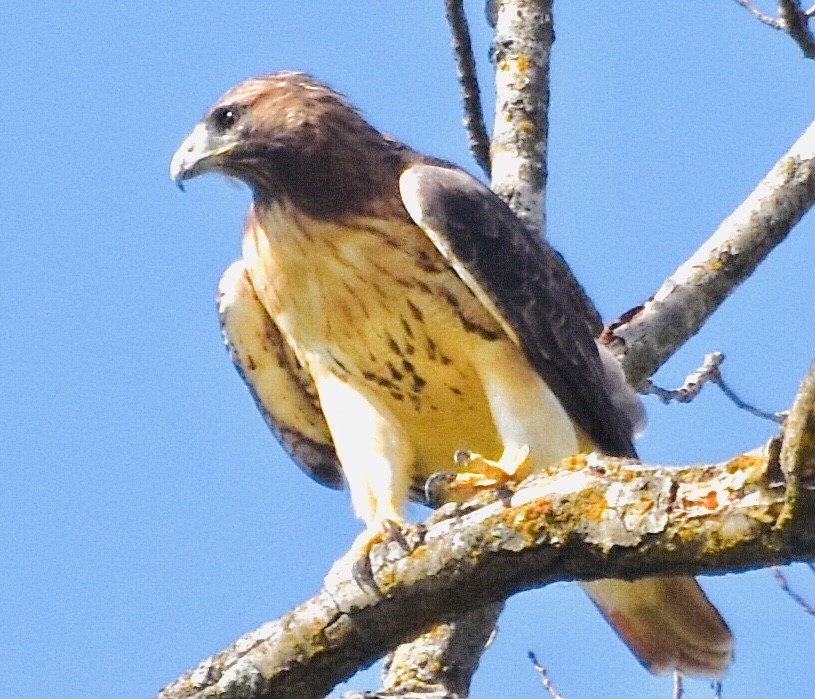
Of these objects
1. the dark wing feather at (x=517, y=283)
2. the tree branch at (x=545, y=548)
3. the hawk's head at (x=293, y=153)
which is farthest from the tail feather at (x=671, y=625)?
the tree branch at (x=545, y=548)

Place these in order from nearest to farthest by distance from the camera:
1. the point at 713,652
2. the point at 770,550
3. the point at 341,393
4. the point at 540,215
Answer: the point at 770,550 → the point at 713,652 → the point at 341,393 → the point at 540,215

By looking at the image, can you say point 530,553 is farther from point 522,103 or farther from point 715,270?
point 522,103

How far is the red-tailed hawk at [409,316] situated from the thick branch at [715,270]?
167 mm

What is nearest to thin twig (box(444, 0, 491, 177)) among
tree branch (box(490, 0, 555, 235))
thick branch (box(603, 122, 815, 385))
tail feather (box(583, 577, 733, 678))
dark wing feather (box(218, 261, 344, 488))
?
tree branch (box(490, 0, 555, 235))

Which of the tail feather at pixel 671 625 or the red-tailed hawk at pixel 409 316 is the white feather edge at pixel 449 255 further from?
the tail feather at pixel 671 625

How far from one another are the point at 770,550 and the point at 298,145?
2887 mm

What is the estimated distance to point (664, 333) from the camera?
5355mm

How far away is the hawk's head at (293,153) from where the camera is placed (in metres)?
5.17

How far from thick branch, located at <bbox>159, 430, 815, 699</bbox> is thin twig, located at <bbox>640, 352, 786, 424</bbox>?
241cm

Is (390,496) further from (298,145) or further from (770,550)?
(770,550)

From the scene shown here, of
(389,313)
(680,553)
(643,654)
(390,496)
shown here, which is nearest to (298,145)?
(389,313)

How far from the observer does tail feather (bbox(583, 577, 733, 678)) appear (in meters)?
4.84

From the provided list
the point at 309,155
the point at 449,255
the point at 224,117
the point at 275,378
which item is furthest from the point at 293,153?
the point at 275,378

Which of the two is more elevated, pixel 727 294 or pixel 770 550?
pixel 727 294
